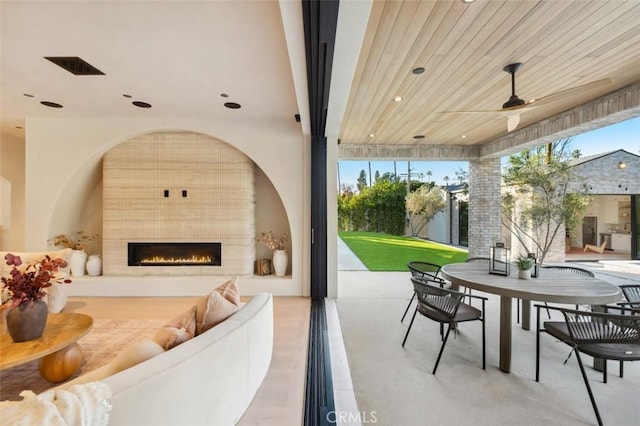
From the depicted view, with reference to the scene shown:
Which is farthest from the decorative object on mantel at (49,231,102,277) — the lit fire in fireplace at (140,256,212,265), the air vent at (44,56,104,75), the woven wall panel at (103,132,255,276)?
the air vent at (44,56,104,75)

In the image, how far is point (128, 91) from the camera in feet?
11.3

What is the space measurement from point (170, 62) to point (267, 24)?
1.21 meters

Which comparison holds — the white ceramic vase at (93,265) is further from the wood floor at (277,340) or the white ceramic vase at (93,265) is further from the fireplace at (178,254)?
the fireplace at (178,254)

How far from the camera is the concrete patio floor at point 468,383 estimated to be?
1.94 meters

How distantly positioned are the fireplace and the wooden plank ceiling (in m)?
3.30

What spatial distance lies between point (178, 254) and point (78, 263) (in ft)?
5.27

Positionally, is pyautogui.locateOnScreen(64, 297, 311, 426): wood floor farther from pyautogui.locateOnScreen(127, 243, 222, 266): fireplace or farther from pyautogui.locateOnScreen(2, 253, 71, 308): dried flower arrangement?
pyautogui.locateOnScreen(2, 253, 71, 308): dried flower arrangement

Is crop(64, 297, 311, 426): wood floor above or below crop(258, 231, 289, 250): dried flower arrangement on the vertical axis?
below

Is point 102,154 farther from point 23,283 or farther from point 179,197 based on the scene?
point 23,283

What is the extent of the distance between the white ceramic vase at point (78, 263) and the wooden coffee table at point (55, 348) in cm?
264

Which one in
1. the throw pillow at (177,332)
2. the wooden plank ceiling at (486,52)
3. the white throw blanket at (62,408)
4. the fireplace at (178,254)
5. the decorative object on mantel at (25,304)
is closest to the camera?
the white throw blanket at (62,408)

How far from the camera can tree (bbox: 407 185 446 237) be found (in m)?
9.58

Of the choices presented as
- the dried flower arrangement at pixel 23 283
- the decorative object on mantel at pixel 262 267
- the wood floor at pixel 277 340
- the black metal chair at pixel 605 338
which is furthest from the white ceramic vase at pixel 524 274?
the dried flower arrangement at pixel 23 283

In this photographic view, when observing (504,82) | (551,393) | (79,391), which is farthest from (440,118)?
(79,391)
